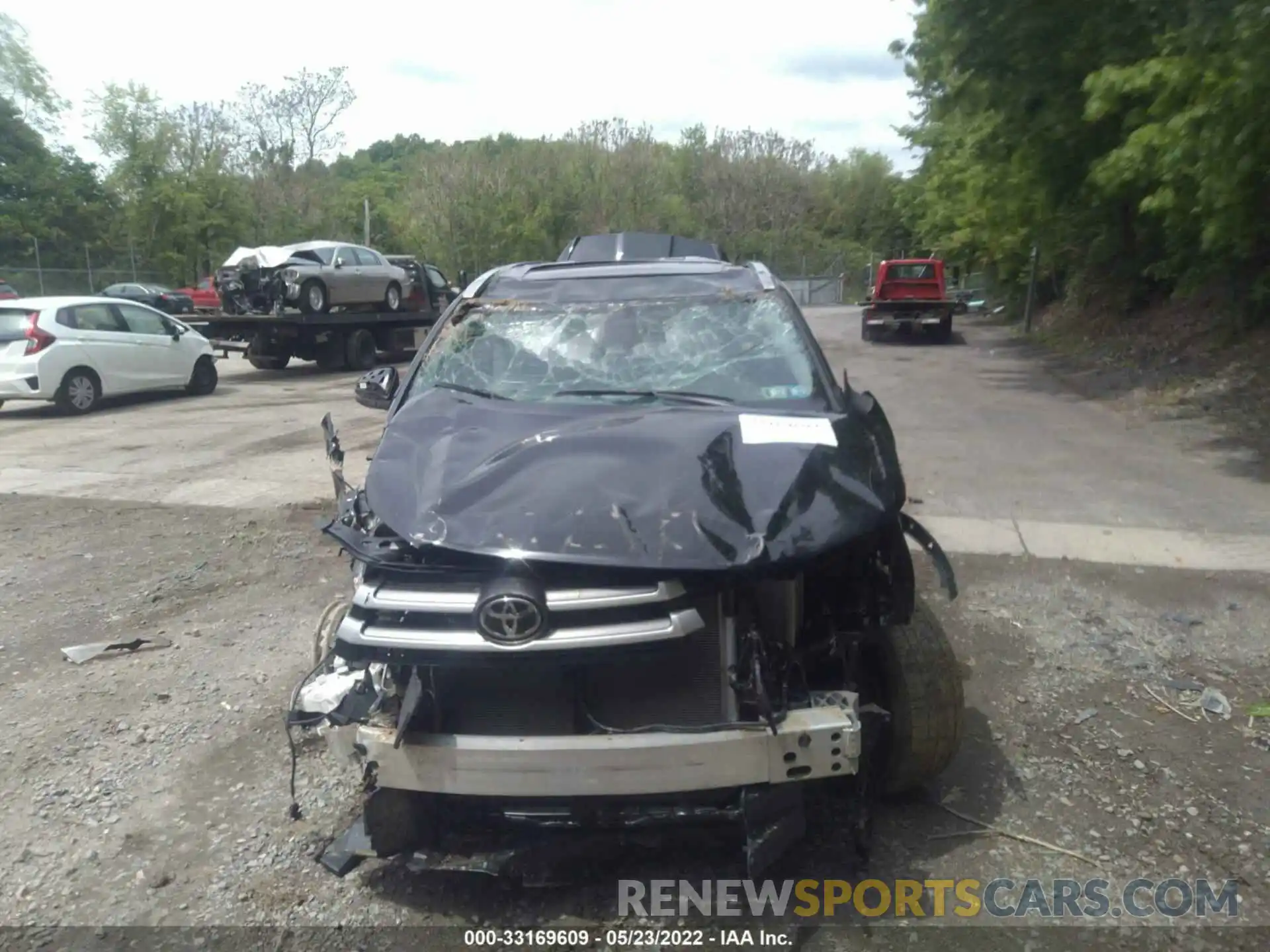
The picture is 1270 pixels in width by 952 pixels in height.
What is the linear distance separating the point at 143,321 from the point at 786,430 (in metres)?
14.2

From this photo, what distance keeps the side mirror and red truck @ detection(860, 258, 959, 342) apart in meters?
20.8

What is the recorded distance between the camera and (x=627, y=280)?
5.23 meters

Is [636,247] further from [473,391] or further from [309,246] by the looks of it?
[473,391]

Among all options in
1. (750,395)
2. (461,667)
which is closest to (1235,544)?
(750,395)

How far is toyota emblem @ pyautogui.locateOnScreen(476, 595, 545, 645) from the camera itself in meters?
2.94

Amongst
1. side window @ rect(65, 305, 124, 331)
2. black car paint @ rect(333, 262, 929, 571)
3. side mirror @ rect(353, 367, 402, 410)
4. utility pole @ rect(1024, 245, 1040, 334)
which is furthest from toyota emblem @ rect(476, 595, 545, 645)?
utility pole @ rect(1024, 245, 1040, 334)

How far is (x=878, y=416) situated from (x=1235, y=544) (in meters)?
4.26

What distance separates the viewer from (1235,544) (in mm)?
7246

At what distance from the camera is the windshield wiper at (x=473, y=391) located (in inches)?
173

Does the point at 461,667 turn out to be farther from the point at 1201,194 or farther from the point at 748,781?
the point at 1201,194

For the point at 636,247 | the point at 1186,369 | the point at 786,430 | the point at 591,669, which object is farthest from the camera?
the point at 1186,369

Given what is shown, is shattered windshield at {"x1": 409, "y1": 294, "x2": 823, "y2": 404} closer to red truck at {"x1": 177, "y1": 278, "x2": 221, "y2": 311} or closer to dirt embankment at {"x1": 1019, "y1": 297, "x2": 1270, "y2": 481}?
dirt embankment at {"x1": 1019, "y1": 297, "x2": 1270, "y2": 481}

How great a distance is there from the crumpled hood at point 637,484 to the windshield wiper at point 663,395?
114 millimetres

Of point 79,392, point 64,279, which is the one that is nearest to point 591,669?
point 79,392
